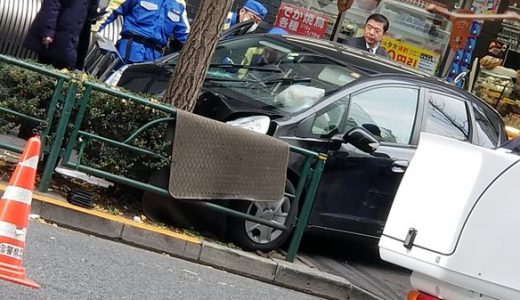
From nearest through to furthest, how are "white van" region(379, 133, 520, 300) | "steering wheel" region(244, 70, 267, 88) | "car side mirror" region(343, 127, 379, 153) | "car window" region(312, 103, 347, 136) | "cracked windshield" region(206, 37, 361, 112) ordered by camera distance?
"white van" region(379, 133, 520, 300)
"car side mirror" region(343, 127, 379, 153)
"car window" region(312, 103, 347, 136)
"cracked windshield" region(206, 37, 361, 112)
"steering wheel" region(244, 70, 267, 88)

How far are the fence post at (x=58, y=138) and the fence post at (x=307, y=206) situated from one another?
190cm

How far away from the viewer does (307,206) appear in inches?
282

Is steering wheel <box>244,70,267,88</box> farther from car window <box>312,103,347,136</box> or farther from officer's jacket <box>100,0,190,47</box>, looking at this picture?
officer's jacket <box>100,0,190,47</box>

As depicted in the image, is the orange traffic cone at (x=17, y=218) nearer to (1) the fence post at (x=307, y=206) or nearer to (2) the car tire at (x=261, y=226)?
(2) the car tire at (x=261, y=226)

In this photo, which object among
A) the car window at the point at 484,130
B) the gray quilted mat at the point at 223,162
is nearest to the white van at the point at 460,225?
the gray quilted mat at the point at 223,162

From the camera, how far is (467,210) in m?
4.78

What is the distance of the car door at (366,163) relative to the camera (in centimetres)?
758

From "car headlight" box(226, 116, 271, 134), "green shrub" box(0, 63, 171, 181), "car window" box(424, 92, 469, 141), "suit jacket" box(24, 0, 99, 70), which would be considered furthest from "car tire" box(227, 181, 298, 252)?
"suit jacket" box(24, 0, 99, 70)

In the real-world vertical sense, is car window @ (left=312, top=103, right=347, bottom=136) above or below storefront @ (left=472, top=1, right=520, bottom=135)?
below

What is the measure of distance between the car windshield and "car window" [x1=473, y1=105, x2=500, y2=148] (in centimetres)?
140

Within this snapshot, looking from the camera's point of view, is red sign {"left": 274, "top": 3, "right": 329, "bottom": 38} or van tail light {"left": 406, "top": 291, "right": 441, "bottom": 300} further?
red sign {"left": 274, "top": 3, "right": 329, "bottom": 38}

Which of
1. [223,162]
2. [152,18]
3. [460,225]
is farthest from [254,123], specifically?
[152,18]

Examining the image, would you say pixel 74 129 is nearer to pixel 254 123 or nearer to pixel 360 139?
pixel 254 123

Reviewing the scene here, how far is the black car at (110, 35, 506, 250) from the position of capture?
294 inches
